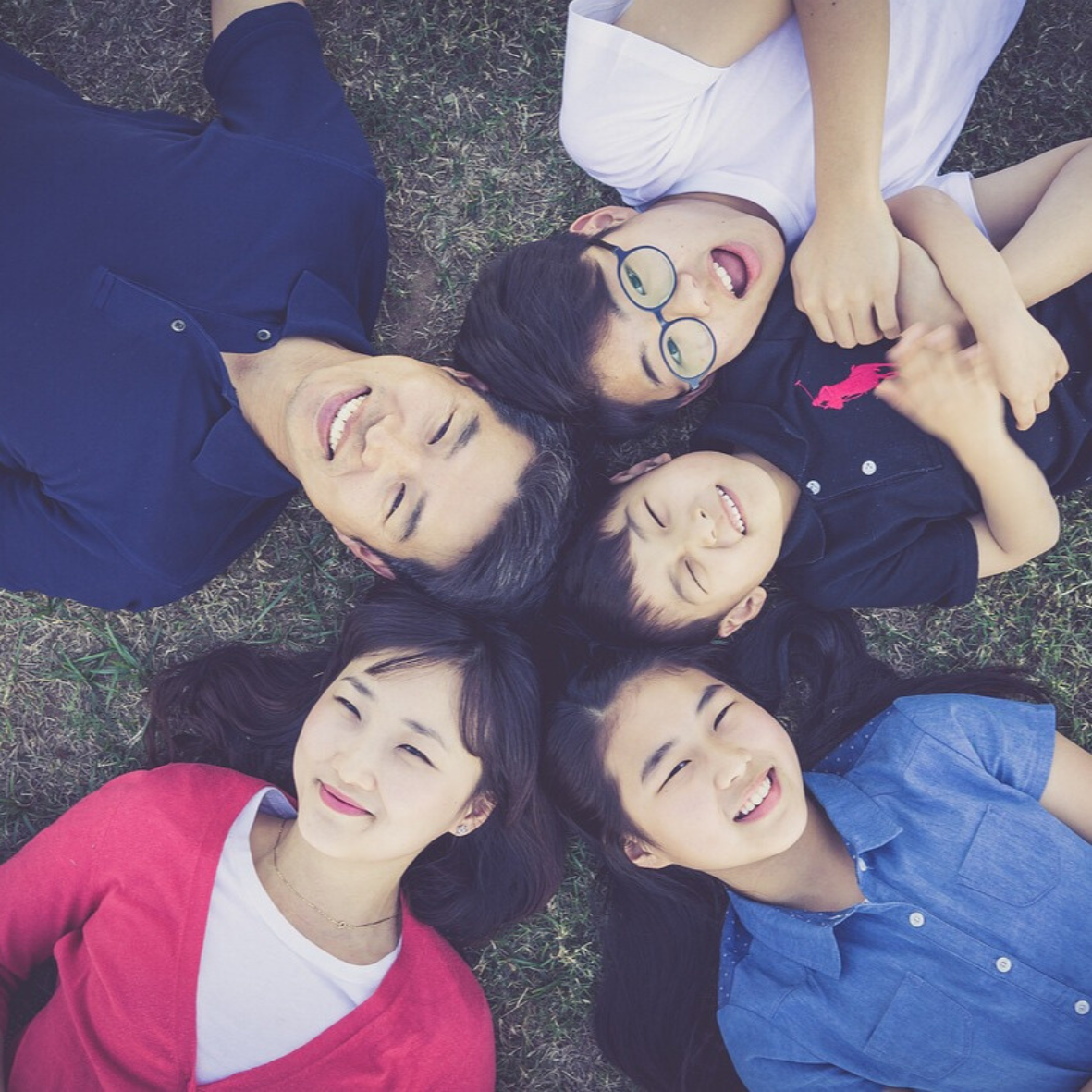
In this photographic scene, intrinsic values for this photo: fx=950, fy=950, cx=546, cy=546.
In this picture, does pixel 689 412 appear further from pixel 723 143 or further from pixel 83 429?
pixel 83 429

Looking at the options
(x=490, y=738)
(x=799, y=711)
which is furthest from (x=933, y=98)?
(x=490, y=738)

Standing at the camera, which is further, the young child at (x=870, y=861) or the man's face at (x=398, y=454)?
the young child at (x=870, y=861)

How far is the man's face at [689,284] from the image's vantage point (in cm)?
229

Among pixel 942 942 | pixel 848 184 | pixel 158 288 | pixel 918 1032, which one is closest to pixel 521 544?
pixel 158 288

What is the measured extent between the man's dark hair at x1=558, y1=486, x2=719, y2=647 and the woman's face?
0.38 m

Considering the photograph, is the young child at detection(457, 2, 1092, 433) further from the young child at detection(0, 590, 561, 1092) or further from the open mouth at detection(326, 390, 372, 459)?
the young child at detection(0, 590, 561, 1092)

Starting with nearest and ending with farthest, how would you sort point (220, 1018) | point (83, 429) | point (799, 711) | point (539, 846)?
point (83, 429) → point (220, 1018) → point (539, 846) → point (799, 711)

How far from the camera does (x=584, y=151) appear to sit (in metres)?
2.51

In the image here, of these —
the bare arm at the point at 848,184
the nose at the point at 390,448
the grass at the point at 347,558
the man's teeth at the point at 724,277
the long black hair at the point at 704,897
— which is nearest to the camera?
the nose at the point at 390,448

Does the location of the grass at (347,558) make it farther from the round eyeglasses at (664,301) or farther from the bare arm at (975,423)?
the round eyeglasses at (664,301)

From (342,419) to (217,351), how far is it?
418 mm

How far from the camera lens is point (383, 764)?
229 cm

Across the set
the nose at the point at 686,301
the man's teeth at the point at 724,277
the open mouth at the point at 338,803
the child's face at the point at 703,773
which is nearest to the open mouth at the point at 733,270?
the man's teeth at the point at 724,277

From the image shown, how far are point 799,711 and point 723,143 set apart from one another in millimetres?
1643
